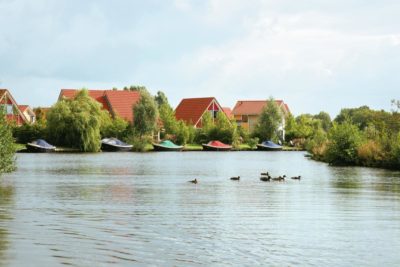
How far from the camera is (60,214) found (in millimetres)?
20922

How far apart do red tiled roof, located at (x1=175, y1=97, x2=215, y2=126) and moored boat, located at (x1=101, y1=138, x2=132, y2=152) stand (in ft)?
65.9

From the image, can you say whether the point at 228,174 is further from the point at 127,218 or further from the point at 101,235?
the point at 101,235

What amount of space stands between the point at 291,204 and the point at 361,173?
62.2ft

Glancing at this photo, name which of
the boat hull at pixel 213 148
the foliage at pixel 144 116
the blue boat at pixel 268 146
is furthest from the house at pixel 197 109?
the foliage at pixel 144 116

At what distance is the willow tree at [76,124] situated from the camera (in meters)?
78.9

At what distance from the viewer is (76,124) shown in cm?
7869

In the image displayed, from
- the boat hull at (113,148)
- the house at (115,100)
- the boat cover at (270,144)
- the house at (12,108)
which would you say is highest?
the house at (115,100)

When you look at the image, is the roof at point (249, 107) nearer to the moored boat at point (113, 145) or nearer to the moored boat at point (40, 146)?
the moored boat at point (113, 145)

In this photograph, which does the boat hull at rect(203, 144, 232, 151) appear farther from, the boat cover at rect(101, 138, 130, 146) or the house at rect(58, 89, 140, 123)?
the boat cover at rect(101, 138, 130, 146)

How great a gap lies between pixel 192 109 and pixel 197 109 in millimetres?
1141

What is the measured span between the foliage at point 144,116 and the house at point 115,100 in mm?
7898

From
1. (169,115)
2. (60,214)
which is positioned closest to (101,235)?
(60,214)

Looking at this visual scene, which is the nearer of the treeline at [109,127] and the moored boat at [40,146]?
the moored boat at [40,146]

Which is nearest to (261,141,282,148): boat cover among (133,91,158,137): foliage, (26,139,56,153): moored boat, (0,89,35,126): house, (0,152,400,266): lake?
(133,91,158,137): foliage
